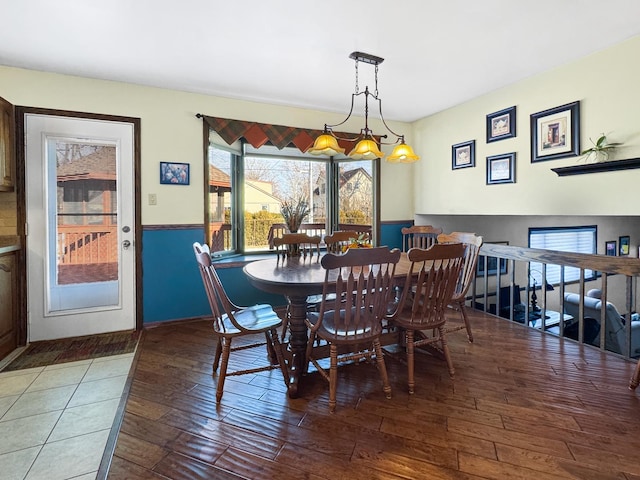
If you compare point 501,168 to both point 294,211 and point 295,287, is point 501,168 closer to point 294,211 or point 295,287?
point 294,211

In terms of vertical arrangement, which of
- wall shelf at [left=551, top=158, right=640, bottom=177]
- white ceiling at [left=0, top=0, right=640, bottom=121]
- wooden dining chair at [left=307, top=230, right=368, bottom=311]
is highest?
white ceiling at [left=0, top=0, right=640, bottom=121]

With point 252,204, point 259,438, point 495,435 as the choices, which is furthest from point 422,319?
point 252,204

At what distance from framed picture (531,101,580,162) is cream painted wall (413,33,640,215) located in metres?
0.05

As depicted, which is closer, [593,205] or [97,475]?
[97,475]

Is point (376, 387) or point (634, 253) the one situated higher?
point (634, 253)

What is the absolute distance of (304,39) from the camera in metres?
2.40

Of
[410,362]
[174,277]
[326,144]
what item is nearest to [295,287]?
[410,362]

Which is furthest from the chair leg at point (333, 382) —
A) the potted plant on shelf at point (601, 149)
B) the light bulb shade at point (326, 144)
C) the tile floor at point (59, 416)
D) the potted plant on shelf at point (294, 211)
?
the potted plant on shelf at point (601, 149)

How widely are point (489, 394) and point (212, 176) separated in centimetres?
317

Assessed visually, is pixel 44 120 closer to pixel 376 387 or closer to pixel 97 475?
pixel 97 475

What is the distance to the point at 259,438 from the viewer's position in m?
1.65

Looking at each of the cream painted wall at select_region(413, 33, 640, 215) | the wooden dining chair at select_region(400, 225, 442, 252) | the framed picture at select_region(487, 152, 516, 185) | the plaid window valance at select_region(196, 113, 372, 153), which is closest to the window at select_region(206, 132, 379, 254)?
the plaid window valance at select_region(196, 113, 372, 153)

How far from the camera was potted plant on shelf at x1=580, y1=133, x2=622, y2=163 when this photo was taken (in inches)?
101

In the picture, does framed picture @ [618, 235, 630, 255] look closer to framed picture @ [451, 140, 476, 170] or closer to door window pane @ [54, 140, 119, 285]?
framed picture @ [451, 140, 476, 170]
